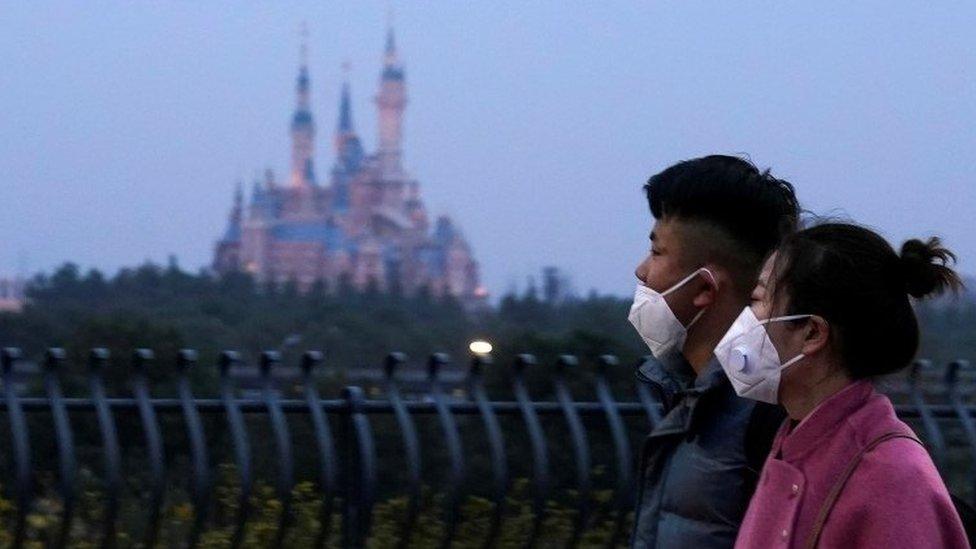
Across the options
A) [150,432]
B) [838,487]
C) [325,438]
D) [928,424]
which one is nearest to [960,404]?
[928,424]

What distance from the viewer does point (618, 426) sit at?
508cm

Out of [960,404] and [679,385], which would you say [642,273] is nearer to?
[679,385]

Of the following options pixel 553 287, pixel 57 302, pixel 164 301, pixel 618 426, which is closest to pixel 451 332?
pixel 553 287

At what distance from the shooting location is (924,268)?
7.34ft

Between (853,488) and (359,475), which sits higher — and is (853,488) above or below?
above

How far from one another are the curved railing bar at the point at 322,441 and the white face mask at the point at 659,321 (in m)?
2.06

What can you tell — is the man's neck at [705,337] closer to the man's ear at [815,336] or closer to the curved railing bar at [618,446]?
the man's ear at [815,336]

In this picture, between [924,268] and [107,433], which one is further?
[107,433]

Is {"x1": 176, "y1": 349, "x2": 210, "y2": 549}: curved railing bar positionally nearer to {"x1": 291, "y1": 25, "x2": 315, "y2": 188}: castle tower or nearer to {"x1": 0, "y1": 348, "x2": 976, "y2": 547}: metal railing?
{"x1": 0, "y1": 348, "x2": 976, "y2": 547}: metal railing

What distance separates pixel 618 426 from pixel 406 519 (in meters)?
0.71

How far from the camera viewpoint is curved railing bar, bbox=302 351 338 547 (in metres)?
4.73

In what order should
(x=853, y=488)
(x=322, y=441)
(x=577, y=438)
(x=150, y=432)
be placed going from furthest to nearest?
(x=577, y=438) < (x=322, y=441) < (x=150, y=432) < (x=853, y=488)

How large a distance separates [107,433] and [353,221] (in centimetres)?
7083

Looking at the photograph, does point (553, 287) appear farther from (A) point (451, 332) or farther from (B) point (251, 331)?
(B) point (251, 331)
